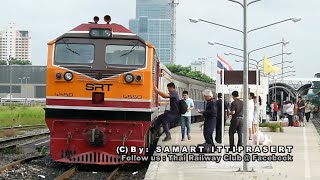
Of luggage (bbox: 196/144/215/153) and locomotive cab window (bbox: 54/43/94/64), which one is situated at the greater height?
locomotive cab window (bbox: 54/43/94/64)

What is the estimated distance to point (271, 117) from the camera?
142 ft

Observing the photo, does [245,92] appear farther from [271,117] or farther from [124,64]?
[271,117]

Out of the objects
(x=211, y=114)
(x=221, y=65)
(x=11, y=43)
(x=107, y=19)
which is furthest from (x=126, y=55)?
(x=11, y=43)

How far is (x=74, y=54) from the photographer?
14289 millimetres

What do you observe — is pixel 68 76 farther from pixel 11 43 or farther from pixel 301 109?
pixel 11 43

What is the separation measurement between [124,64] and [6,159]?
5.49 m

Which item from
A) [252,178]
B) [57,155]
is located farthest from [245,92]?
[57,155]

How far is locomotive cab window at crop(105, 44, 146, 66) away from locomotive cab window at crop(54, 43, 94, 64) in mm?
437

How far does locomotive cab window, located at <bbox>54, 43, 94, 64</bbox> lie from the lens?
1417 cm

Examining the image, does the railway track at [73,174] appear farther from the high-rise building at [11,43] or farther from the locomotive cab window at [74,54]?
the high-rise building at [11,43]

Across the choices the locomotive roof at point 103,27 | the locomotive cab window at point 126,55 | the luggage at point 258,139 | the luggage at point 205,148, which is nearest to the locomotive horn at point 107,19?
the locomotive roof at point 103,27

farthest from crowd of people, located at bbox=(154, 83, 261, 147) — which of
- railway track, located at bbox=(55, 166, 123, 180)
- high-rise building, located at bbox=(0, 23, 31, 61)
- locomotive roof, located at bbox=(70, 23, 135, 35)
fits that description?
high-rise building, located at bbox=(0, 23, 31, 61)

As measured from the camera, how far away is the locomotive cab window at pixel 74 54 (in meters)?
14.2

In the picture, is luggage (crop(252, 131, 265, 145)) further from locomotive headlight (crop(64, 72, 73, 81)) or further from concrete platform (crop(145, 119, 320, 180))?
locomotive headlight (crop(64, 72, 73, 81))
